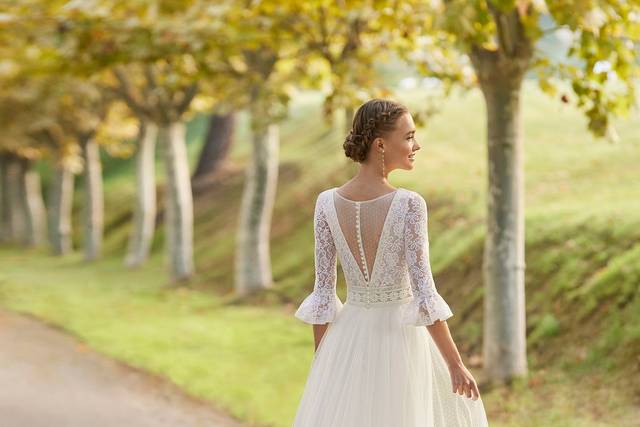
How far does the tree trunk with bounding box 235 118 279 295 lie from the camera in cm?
1686

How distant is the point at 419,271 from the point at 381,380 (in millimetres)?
636

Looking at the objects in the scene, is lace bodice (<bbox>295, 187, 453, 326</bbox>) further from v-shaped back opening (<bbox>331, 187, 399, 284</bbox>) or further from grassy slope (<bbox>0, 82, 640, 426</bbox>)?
grassy slope (<bbox>0, 82, 640, 426</bbox>)

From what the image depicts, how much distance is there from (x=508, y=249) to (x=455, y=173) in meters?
10.8

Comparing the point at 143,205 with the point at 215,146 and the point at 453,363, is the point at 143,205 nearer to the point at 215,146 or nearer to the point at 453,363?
the point at 215,146

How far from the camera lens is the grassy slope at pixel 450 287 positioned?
8.90 metres

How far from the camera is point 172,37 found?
13766mm

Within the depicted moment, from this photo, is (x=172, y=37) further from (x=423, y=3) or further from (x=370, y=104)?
(x=370, y=104)

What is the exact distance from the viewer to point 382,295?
467 cm

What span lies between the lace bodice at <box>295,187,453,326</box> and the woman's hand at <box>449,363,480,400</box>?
274 mm

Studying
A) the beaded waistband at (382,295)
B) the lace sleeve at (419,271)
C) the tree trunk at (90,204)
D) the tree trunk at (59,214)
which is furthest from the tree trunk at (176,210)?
the lace sleeve at (419,271)

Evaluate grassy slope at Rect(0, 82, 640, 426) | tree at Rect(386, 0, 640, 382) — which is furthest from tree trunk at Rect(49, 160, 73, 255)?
tree at Rect(386, 0, 640, 382)

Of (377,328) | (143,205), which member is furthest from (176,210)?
(377,328)

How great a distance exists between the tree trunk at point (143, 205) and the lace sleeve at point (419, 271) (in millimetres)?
20411

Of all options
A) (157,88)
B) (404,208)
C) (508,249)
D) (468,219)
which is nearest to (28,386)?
(508,249)
